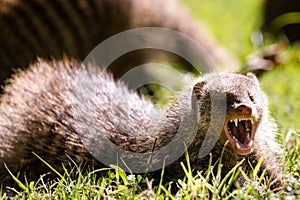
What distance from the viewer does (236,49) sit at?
20.8ft

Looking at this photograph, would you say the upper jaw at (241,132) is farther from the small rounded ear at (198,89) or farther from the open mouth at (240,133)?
the small rounded ear at (198,89)

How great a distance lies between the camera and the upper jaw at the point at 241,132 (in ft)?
9.90

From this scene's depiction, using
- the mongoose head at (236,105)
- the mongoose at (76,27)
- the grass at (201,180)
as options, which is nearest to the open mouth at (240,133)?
the mongoose head at (236,105)

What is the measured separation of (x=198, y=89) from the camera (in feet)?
10.7

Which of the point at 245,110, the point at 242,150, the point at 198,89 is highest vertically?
the point at 198,89

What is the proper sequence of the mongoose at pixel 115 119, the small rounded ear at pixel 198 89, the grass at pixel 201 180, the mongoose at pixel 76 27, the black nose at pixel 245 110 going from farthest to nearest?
1. the mongoose at pixel 76 27
2. the small rounded ear at pixel 198 89
3. the mongoose at pixel 115 119
4. the black nose at pixel 245 110
5. the grass at pixel 201 180

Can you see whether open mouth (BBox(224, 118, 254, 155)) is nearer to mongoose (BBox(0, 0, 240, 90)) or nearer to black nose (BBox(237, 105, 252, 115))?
black nose (BBox(237, 105, 252, 115))

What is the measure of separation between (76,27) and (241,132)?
2272mm

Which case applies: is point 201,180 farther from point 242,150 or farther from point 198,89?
point 198,89

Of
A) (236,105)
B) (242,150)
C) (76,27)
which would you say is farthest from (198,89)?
(76,27)

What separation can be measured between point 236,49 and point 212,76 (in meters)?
3.08

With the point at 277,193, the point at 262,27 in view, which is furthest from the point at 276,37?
the point at 277,193

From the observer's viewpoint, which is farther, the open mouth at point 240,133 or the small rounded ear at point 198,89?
the small rounded ear at point 198,89

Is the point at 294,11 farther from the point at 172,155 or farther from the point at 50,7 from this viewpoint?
the point at 172,155
